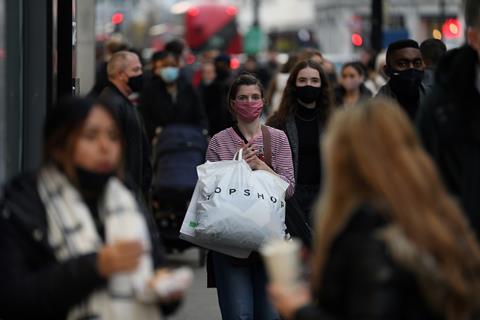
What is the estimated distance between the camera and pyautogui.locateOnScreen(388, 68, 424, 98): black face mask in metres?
8.86

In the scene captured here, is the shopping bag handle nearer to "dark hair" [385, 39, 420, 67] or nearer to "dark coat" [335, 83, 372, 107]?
"dark hair" [385, 39, 420, 67]

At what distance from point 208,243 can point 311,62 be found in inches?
80.8

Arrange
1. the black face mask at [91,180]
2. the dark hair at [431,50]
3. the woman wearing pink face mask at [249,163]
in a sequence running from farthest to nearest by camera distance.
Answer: the dark hair at [431,50]
the woman wearing pink face mask at [249,163]
the black face mask at [91,180]

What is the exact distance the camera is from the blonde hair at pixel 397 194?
383 centimetres

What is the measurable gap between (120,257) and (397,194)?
2.75 feet

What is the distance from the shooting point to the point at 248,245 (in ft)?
25.2

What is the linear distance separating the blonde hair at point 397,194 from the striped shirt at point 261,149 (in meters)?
4.15

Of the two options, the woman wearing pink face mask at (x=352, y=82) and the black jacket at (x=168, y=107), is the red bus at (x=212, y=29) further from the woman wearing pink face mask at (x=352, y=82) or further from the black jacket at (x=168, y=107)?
the black jacket at (x=168, y=107)

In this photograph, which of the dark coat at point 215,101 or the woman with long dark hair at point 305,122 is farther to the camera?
the dark coat at point 215,101

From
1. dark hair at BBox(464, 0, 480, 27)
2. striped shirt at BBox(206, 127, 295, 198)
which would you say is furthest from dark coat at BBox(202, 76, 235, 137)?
dark hair at BBox(464, 0, 480, 27)

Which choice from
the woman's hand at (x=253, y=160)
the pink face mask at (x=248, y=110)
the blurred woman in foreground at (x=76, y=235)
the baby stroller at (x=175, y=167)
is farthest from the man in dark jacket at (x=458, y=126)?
the baby stroller at (x=175, y=167)

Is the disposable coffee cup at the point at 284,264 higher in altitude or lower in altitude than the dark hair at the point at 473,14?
lower

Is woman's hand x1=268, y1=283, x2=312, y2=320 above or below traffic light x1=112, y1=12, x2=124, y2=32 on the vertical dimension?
below

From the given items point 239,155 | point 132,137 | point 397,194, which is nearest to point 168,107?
point 132,137
